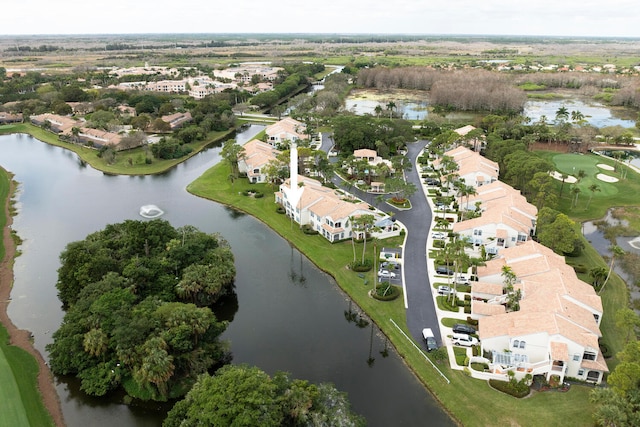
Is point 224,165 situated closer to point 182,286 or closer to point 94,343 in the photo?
point 182,286

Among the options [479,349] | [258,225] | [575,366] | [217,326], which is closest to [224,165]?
[258,225]

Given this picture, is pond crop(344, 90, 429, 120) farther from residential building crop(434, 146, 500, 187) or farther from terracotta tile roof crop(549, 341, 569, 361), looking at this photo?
terracotta tile roof crop(549, 341, 569, 361)

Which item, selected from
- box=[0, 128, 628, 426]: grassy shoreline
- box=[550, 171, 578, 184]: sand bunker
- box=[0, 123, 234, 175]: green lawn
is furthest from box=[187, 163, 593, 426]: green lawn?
box=[0, 123, 234, 175]: green lawn

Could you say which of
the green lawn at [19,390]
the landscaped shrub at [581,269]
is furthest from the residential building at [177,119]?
the landscaped shrub at [581,269]

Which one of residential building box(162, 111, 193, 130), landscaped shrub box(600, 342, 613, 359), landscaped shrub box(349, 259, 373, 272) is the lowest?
landscaped shrub box(600, 342, 613, 359)

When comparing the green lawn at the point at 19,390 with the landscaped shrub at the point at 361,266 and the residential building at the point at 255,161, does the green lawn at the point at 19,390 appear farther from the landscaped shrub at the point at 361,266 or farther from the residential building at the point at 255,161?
the residential building at the point at 255,161

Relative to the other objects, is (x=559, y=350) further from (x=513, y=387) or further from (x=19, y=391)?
(x=19, y=391)

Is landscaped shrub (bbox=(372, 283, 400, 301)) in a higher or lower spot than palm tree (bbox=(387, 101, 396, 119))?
lower
